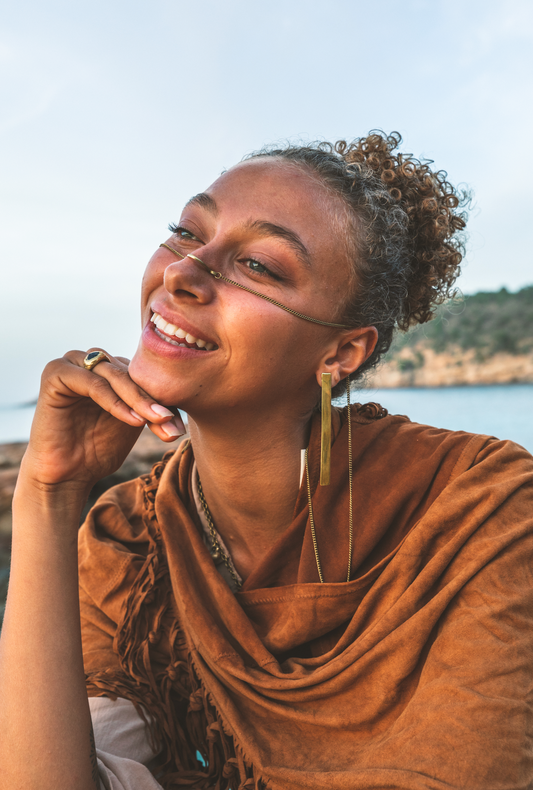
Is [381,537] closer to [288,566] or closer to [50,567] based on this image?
[288,566]

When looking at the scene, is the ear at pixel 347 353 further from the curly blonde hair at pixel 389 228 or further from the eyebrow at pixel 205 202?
the eyebrow at pixel 205 202

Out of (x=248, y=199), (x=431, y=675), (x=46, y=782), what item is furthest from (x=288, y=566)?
(x=248, y=199)

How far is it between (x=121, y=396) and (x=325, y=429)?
644 millimetres

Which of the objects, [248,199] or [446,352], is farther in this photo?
[446,352]

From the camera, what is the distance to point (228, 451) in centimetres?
191

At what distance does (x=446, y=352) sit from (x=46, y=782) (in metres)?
39.0

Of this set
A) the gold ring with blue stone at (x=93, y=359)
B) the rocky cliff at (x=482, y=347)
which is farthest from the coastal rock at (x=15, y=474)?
the rocky cliff at (x=482, y=347)

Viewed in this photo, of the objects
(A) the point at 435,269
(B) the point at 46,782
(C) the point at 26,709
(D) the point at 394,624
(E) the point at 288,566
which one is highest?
(A) the point at 435,269

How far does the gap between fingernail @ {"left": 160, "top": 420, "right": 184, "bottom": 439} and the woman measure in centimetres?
1

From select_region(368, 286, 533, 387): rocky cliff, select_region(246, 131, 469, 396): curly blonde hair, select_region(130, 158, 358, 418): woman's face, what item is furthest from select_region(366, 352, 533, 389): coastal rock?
select_region(130, 158, 358, 418): woman's face

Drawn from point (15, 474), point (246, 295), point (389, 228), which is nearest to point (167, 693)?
point (246, 295)

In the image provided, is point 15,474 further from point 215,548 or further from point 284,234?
point 284,234

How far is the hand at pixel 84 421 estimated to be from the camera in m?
1.61

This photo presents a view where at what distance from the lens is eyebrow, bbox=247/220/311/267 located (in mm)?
1726
